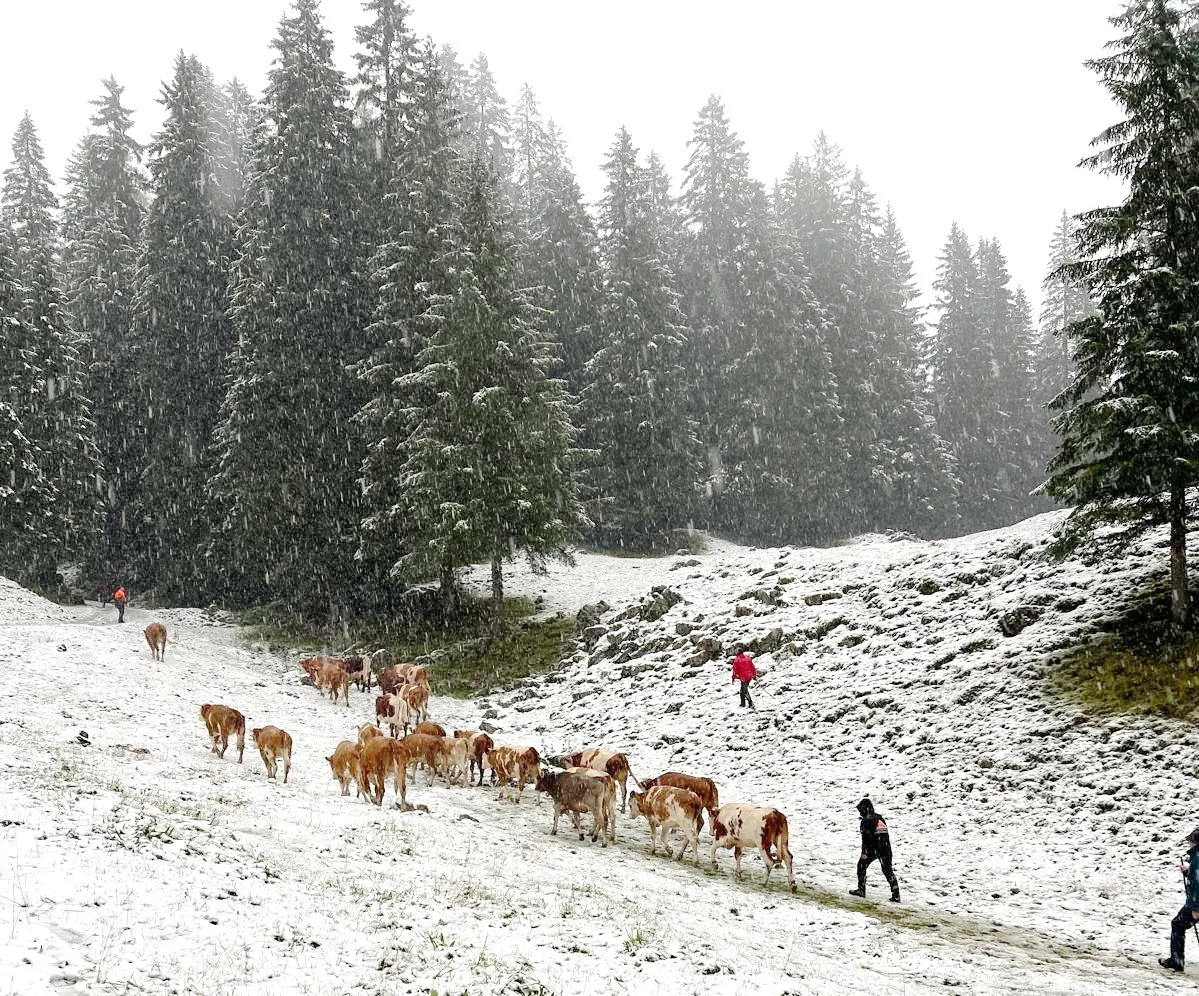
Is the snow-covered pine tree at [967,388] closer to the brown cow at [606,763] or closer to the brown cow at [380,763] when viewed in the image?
the brown cow at [606,763]

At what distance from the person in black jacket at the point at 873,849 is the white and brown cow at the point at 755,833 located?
39.1 inches

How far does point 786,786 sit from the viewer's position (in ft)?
57.5

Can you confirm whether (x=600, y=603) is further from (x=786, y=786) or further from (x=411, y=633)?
(x=786, y=786)

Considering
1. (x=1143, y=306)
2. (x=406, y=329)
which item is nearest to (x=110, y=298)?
(x=406, y=329)

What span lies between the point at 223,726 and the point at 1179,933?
1517 cm

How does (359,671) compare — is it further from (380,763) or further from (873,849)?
(873,849)

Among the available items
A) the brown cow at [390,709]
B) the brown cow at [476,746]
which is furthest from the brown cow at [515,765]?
the brown cow at [390,709]

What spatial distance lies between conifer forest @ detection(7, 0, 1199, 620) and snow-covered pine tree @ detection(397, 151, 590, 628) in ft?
0.38

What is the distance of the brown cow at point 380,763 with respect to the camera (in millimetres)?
13914

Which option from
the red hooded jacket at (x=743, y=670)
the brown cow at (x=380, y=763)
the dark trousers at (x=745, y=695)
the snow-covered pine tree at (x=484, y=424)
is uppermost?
the snow-covered pine tree at (x=484, y=424)

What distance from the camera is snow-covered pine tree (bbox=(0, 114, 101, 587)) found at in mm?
34969

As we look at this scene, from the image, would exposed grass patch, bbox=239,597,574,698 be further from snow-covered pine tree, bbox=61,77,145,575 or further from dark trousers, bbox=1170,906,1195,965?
dark trousers, bbox=1170,906,1195,965

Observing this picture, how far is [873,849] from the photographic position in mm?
12188

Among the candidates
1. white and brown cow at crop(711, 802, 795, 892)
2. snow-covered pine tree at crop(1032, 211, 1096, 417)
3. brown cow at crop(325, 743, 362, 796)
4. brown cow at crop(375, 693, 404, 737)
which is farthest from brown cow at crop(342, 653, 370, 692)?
snow-covered pine tree at crop(1032, 211, 1096, 417)
